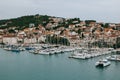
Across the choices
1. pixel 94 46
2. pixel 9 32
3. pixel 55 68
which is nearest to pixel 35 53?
pixel 94 46

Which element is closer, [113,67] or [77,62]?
[113,67]

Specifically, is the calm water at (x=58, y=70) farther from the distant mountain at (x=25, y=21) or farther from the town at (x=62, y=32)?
the distant mountain at (x=25, y=21)

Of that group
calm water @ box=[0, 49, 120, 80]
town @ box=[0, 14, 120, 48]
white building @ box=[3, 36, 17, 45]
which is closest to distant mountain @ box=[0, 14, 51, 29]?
town @ box=[0, 14, 120, 48]

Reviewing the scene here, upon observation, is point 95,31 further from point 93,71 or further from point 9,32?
point 93,71

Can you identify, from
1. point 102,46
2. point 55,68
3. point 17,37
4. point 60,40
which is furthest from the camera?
point 17,37

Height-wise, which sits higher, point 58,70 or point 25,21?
point 25,21

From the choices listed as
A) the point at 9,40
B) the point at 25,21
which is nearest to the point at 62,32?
the point at 9,40

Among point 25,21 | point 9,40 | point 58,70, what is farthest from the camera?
point 25,21

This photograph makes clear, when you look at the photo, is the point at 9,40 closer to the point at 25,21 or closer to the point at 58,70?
the point at 25,21

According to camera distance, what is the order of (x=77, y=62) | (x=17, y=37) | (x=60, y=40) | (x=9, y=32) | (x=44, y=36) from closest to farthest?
(x=77, y=62) → (x=60, y=40) → (x=44, y=36) → (x=17, y=37) → (x=9, y=32)

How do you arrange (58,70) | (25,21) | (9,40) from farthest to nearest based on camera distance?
(25,21) < (9,40) < (58,70)

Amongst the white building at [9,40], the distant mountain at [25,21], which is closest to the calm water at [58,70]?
the white building at [9,40]
